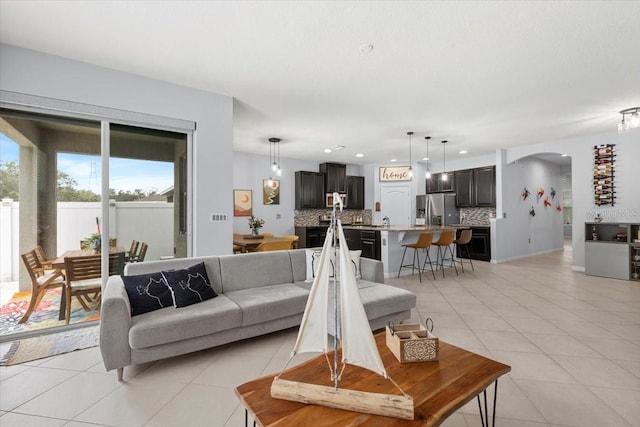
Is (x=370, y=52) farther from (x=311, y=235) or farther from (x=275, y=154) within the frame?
(x=311, y=235)

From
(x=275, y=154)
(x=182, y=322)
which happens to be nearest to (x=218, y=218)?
(x=182, y=322)

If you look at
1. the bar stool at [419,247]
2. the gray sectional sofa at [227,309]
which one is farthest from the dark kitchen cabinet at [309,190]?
the gray sectional sofa at [227,309]

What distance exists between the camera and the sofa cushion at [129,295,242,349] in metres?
2.17

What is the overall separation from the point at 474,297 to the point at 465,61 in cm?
299

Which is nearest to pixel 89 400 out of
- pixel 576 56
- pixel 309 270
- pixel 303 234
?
pixel 309 270

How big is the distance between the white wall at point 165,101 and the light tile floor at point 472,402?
1643 mm

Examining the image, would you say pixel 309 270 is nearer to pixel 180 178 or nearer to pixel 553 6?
pixel 180 178

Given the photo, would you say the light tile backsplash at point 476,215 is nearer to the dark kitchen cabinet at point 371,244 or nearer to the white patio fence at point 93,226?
the dark kitchen cabinet at point 371,244

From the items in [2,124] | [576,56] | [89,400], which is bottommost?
[89,400]

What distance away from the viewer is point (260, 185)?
7492 millimetres

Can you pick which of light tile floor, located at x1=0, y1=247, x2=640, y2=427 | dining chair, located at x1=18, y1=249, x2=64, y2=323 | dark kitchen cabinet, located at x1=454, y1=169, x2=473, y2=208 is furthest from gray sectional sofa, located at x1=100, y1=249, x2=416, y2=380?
dark kitchen cabinet, located at x1=454, y1=169, x2=473, y2=208

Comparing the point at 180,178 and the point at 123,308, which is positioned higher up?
the point at 180,178

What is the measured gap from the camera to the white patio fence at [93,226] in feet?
9.74

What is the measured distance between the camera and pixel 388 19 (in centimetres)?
235
